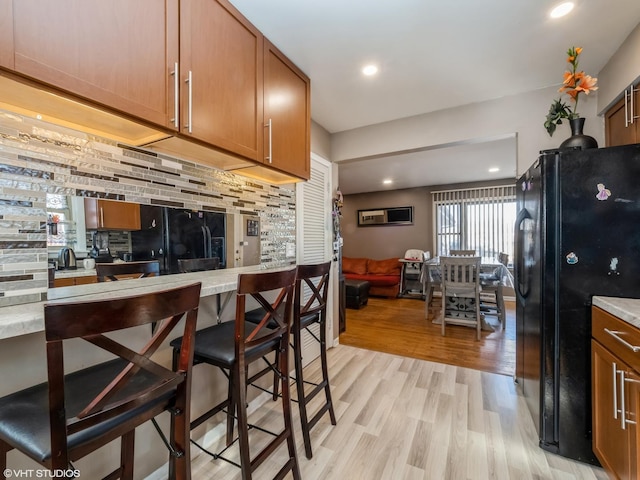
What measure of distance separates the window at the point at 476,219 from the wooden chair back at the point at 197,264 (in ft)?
18.0

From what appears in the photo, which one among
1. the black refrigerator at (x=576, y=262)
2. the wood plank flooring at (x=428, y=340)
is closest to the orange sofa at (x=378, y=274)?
the wood plank flooring at (x=428, y=340)

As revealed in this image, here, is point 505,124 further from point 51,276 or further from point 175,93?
point 51,276

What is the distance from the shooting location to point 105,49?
38.0 inches

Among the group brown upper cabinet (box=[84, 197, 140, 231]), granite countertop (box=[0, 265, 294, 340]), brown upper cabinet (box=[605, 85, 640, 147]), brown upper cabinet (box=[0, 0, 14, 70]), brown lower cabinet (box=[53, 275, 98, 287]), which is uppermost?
brown upper cabinet (box=[605, 85, 640, 147])

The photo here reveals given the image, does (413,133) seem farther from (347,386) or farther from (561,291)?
(347,386)

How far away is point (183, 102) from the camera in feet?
3.93

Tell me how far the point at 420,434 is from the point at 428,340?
5.63 ft

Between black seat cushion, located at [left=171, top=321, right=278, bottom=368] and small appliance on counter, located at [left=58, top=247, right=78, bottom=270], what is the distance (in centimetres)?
52

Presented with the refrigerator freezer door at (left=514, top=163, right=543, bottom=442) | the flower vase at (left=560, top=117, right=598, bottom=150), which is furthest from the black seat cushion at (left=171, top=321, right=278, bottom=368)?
the flower vase at (left=560, top=117, right=598, bottom=150)

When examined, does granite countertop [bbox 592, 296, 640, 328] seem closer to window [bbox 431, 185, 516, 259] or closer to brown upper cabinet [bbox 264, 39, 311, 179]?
brown upper cabinet [bbox 264, 39, 311, 179]

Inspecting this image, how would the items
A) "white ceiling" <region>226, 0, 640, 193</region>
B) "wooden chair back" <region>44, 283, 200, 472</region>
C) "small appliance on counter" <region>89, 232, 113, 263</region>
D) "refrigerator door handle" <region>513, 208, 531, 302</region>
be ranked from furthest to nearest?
"refrigerator door handle" <region>513, 208, 531, 302</region>, "white ceiling" <region>226, 0, 640, 193</region>, "small appliance on counter" <region>89, 232, 113, 263</region>, "wooden chair back" <region>44, 283, 200, 472</region>

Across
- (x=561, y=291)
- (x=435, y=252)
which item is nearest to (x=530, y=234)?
(x=561, y=291)

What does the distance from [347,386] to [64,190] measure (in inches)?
85.7

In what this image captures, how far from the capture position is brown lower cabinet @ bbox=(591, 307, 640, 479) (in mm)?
1063
